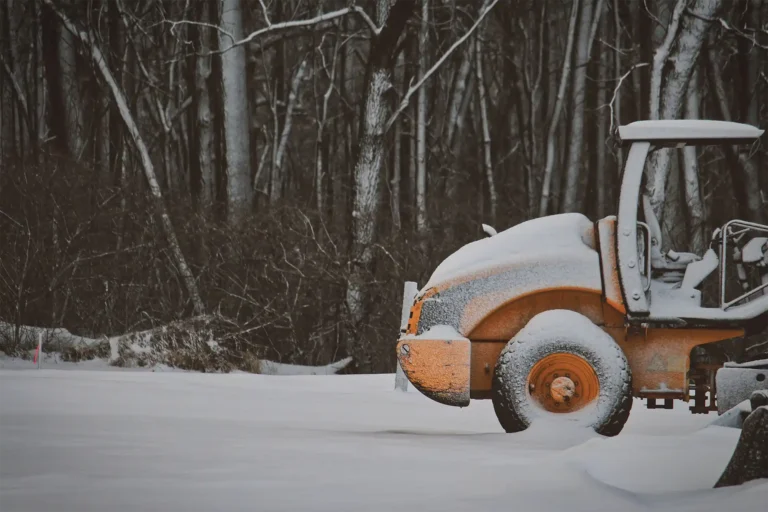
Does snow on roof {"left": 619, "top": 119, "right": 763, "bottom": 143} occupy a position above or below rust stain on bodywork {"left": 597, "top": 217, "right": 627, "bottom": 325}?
above

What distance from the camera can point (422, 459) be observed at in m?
7.29

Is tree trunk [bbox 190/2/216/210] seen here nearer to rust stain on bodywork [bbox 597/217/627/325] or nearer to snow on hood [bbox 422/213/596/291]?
snow on hood [bbox 422/213/596/291]

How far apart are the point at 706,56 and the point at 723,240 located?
14.4 meters

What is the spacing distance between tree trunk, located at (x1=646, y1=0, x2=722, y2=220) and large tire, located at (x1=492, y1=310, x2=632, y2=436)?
29.3ft

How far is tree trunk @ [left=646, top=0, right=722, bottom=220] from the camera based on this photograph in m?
16.9

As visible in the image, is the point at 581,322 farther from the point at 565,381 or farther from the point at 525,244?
the point at 525,244

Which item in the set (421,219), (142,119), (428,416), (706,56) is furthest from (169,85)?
(428,416)

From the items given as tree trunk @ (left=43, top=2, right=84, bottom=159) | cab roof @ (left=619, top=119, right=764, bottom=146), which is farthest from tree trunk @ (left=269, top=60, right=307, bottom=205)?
cab roof @ (left=619, top=119, right=764, bottom=146)

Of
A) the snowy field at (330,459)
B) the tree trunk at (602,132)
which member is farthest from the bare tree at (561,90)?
the snowy field at (330,459)

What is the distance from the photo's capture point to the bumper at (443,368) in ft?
27.8

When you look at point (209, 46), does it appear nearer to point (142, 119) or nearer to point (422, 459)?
point (142, 119)

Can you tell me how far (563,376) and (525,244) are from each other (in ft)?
3.12

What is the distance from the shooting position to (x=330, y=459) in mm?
7109

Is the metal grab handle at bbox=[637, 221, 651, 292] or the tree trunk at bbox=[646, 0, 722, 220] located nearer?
the metal grab handle at bbox=[637, 221, 651, 292]
